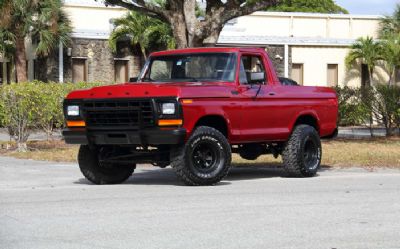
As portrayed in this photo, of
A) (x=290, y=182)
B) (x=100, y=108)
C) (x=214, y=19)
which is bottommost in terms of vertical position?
(x=290, y=182)

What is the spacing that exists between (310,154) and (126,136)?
12.1ft

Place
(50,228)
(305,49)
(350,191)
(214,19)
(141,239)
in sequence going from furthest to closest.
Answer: (305,49), (214,19), (350,191), (50,228), (141,239)

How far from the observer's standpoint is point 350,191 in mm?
11781

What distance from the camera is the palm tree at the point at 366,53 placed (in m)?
37.2

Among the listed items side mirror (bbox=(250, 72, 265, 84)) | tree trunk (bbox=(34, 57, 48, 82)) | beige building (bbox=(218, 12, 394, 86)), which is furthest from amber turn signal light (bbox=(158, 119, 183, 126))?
beige building (bbox=(218, 12, 394, 86))

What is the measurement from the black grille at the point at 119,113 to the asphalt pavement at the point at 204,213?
0.93 m

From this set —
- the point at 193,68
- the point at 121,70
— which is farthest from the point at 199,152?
the point at 121,70

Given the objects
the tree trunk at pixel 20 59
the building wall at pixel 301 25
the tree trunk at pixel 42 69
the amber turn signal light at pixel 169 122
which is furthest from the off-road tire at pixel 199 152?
the building wall at pixel 301 25

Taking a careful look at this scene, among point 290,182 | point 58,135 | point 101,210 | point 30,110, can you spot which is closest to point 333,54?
point 58,135

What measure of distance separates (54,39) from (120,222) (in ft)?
80.3

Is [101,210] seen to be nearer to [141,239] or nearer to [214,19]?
[141,239]

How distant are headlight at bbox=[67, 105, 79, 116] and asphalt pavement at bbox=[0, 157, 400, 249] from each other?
109cm

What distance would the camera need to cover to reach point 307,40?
37.1 m

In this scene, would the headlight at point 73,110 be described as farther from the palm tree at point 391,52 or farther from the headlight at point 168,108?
the palm tree at point 391,52
